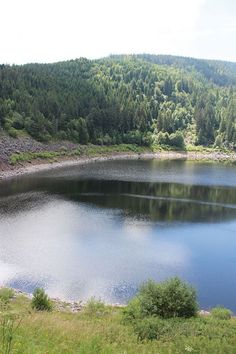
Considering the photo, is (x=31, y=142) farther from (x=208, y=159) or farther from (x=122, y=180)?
(x=208, y=159)

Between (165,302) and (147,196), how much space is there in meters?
55.4

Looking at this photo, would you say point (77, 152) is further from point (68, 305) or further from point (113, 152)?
point (68, 305)

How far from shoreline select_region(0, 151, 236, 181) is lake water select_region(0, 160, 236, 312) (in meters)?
4.96

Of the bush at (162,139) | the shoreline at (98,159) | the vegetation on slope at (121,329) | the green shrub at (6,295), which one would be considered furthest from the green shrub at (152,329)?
the bush at (162,139)

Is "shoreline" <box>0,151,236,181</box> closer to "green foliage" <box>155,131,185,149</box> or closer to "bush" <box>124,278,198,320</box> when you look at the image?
"green foliage" <box>155,131,185,149</box>

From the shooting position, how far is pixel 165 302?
28.3 metres

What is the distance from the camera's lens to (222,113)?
651 feet

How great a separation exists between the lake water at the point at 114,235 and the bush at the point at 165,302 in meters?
9.81

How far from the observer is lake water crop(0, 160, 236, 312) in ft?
139

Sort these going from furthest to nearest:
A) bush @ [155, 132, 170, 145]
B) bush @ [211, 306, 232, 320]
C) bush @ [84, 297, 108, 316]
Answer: bush @ [155, 132, 170, 145] < bush @ [211, 306, 232, 320] < bush @ [84, 297, 108, 316]

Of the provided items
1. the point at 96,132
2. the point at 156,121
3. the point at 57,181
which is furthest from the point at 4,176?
the point at 156,121

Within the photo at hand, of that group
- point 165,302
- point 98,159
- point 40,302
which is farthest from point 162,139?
point 165,302

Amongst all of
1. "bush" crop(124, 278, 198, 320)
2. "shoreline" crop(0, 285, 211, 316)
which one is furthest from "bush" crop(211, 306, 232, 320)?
"bush" crop(124, 278, 198, 320)

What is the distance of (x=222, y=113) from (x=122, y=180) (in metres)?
112
